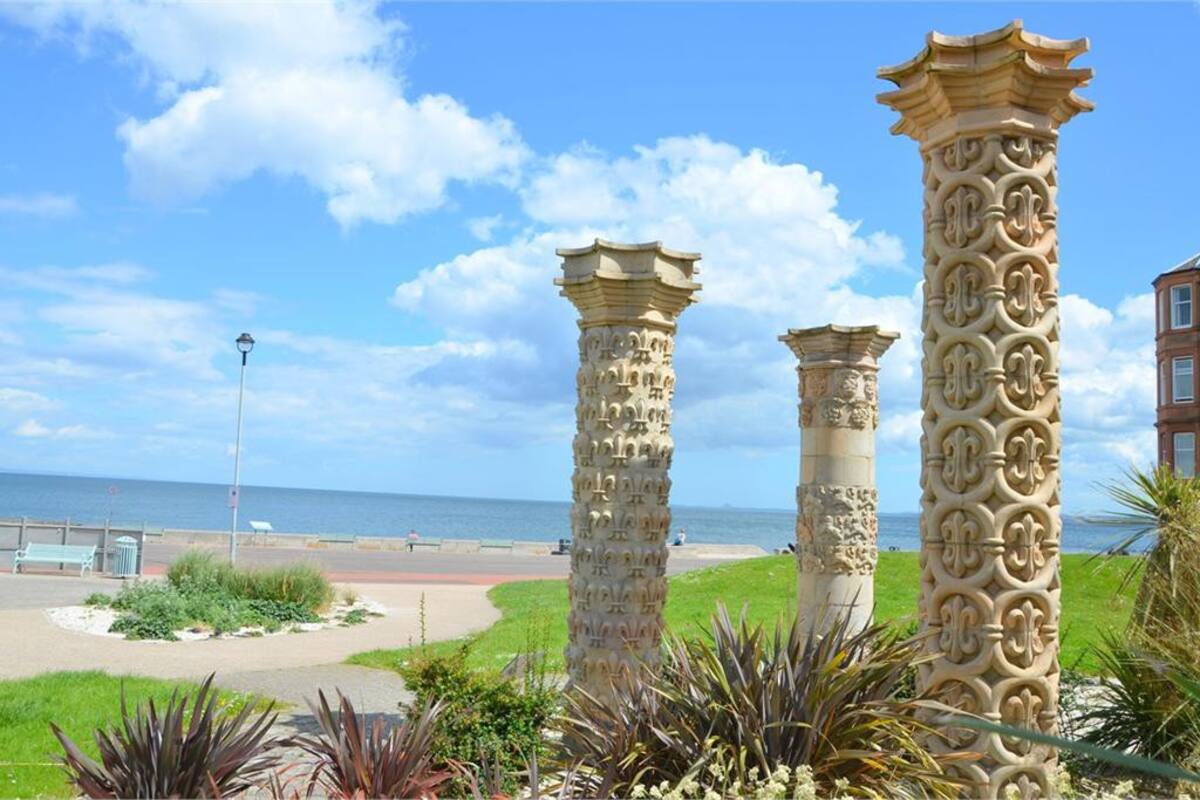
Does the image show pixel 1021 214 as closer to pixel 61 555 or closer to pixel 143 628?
pixel 143 628

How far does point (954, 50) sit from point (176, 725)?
19.9 feet

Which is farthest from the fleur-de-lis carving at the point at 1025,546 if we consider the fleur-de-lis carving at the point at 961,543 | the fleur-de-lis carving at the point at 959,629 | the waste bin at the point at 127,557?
the waste bin at the point at 127,557

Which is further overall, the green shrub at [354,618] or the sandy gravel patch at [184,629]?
the green shrub at [354,618]

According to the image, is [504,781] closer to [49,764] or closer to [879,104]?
[49,764]

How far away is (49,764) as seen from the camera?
796cm

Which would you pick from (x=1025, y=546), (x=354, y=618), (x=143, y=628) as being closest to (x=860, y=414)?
(x=1025, y=546)

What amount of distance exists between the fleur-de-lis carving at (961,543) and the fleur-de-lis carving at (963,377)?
25.8 inches

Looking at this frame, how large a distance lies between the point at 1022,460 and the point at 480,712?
177 inches

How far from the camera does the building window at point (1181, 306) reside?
36.9 metres

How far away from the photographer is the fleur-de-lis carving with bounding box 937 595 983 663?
5781 mm

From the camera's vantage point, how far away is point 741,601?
71.5 ft

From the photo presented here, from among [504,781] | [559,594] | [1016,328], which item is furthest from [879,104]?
[559,594]

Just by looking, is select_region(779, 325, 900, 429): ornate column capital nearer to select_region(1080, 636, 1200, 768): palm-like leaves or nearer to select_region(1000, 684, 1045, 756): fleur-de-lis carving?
select_region(1080, 636, 1200, 768): palm-like leaves

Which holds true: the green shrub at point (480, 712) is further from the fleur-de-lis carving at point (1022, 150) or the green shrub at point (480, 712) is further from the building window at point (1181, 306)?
the building window at point (1181, 306)
